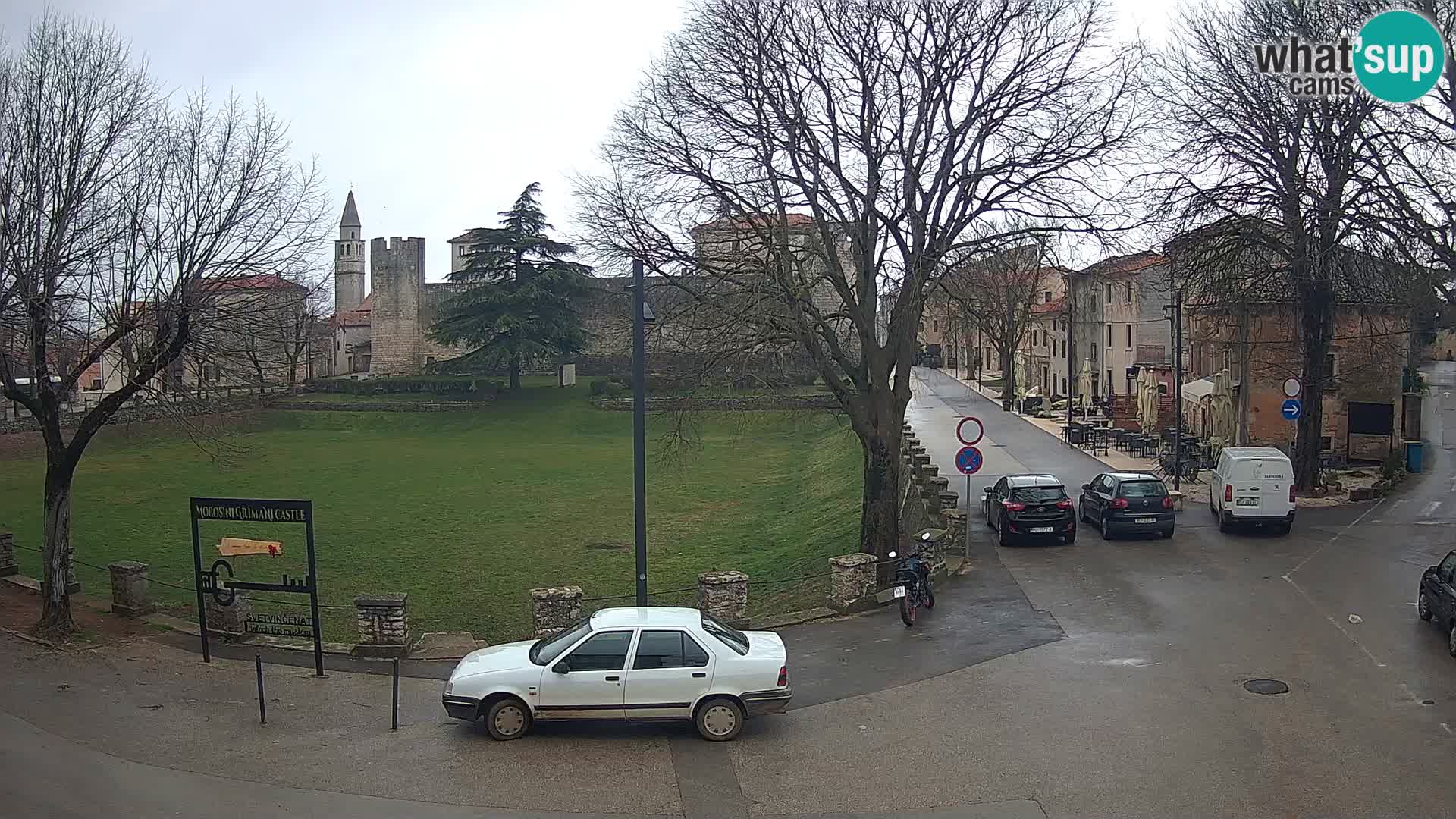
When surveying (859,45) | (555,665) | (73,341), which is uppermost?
(859,45)

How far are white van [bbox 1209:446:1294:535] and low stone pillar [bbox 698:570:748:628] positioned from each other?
11228mm

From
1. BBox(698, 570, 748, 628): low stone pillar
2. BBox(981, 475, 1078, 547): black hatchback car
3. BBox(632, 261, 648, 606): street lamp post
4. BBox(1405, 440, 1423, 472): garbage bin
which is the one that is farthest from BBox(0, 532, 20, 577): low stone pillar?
BBox(1405, 440, 1423, 472): garbage bin

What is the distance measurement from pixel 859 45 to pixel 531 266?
4890 centimetres

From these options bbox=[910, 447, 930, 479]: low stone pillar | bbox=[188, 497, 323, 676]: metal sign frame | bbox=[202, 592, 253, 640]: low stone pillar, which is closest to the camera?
bbox=[188, 497, 323, 676]: metal sign frame

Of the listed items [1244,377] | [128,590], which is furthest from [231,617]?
[1244,377]

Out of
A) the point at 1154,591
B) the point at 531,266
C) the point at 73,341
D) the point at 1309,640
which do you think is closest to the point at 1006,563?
the point at 1154,591

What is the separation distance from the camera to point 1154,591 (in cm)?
1769

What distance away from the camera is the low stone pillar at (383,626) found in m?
15.5

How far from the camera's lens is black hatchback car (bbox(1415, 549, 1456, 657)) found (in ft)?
44.8

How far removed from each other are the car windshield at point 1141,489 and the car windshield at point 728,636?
41.4ft

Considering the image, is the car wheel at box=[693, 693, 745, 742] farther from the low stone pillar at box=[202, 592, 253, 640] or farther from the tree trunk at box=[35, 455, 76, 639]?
the tree trunk at box=[35, 455, 76, 639]

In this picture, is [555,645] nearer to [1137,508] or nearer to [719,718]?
[719,718]

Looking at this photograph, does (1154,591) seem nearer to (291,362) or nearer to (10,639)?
(10,639)

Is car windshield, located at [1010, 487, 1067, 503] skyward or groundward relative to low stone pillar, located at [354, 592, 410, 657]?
skyward
